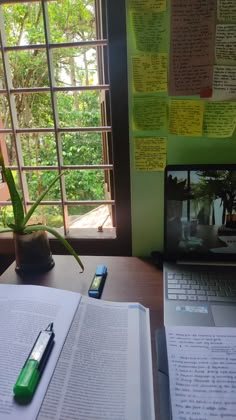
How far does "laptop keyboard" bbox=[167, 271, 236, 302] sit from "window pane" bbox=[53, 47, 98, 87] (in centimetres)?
A: 62

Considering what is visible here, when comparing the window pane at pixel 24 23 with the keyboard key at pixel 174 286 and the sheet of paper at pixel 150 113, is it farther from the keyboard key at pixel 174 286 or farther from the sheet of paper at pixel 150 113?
the keyboard key at pixel 174 286

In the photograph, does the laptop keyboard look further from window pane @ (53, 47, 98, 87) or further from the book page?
window pane @ (53, 47, 98, 87)

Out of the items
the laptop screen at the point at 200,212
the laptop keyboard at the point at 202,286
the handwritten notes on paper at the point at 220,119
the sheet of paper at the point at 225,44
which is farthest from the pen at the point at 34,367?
the sheet of paper at the point at 225,44

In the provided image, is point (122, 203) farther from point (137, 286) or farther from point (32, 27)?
point (32, 27)

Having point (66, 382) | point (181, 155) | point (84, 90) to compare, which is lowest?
point (66, 382)

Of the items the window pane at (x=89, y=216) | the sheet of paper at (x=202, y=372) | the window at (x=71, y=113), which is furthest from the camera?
the window pane at (x=89, y=216)

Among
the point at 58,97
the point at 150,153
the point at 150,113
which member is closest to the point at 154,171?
the point at 150,153

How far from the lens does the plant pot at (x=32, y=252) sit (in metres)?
0.83

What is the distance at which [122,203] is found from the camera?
0.94 meters

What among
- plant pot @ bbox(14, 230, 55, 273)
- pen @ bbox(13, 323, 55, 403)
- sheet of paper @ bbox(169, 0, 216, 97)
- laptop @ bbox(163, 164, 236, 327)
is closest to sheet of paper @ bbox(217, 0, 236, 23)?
sheet of paper @ bbox(169, 0, 216, 97)

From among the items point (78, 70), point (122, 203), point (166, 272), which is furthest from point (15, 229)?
point (78, 70)

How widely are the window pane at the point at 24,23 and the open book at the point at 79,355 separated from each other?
733 millimetres

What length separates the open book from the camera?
0.47 m

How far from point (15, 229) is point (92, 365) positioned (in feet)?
1.41
